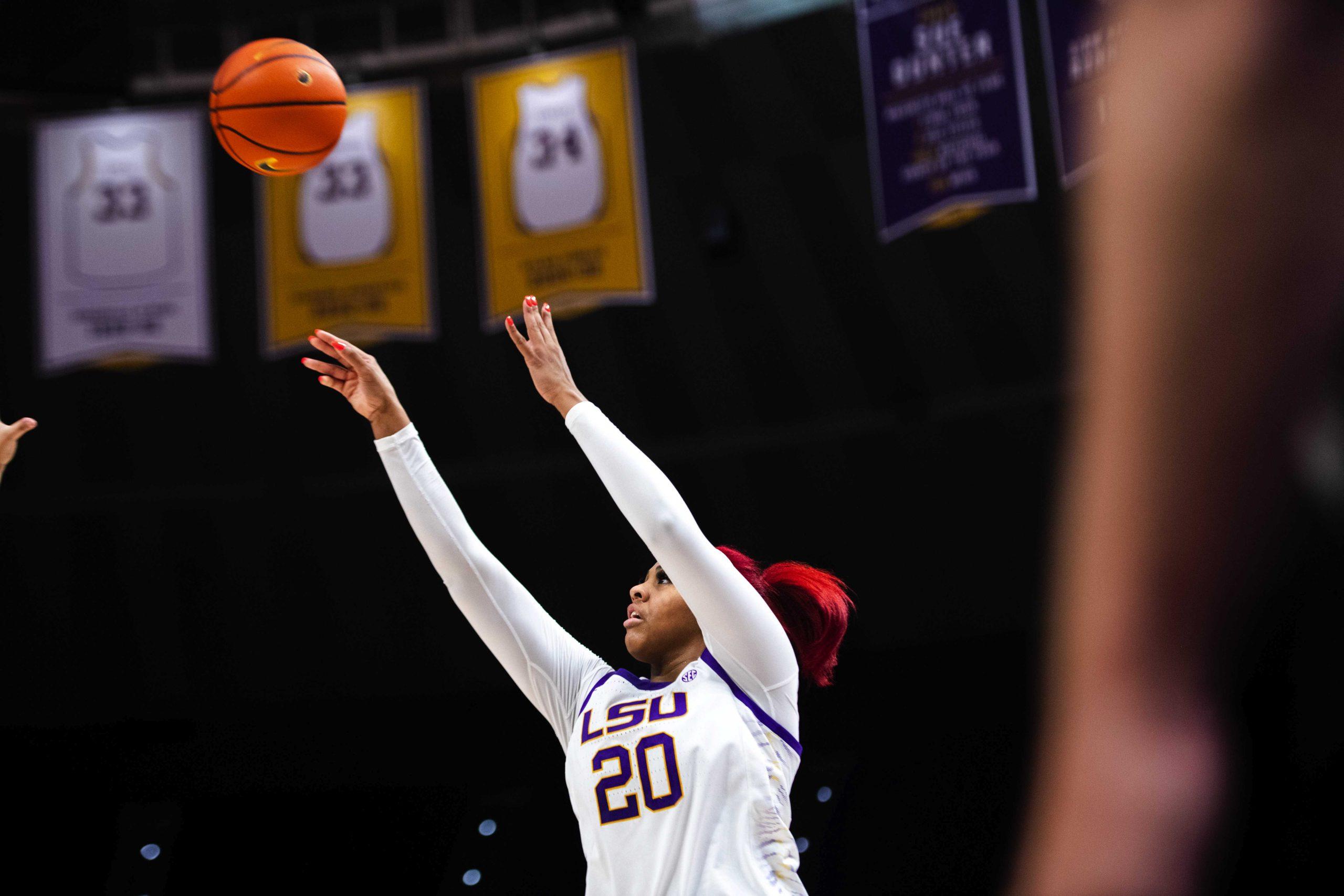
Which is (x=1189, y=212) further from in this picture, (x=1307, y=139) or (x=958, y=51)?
(x=958, y=51)

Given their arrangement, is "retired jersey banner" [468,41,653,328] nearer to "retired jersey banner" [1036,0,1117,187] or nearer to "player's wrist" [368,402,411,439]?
"retired jersey banner" [1036,0,1117,187]

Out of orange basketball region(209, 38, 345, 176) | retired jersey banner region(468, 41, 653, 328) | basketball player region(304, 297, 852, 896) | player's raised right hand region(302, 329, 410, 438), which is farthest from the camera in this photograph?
retired jersey banner region(468, 41, 653, 328)

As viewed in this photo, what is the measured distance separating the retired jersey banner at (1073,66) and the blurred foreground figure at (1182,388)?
656 centimetres

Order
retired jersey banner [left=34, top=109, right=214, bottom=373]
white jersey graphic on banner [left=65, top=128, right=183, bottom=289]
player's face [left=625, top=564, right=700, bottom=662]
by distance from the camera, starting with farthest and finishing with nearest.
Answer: white jersey graphic on banner [left=65, top=128, right=183, bottom=289] < retired jersey banner [left=34, top=109, right=214, bottom=373] < player's face [left=625, top=564, right=700, bottom=662]

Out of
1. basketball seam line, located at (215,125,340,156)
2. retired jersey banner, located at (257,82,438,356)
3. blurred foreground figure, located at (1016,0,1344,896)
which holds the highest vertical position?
retired jersey banner, located at (257,82,438,356)

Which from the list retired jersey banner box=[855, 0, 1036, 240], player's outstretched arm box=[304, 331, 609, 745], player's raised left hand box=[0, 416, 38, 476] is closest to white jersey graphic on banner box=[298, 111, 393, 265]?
retired jersey banner box=[855, 0, 1036, 240]

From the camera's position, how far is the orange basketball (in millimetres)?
4508

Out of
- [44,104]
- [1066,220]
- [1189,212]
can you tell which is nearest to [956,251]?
[1066,220]

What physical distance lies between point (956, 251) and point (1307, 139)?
40.3 ft

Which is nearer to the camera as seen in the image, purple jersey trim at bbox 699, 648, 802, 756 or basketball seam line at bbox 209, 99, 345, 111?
purple jersey trim at bbox 699, 648, 802, 756

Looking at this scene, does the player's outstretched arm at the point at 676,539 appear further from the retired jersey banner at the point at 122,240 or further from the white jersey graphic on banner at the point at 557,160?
→ the retired jersey banner at the point at 122,240

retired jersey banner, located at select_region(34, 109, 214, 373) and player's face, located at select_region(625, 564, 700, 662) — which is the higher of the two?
retired jersey banner, located at select_region(34, 109, 214, 373)

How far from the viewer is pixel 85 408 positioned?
1348 cm

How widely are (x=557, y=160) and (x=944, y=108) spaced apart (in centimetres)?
266
